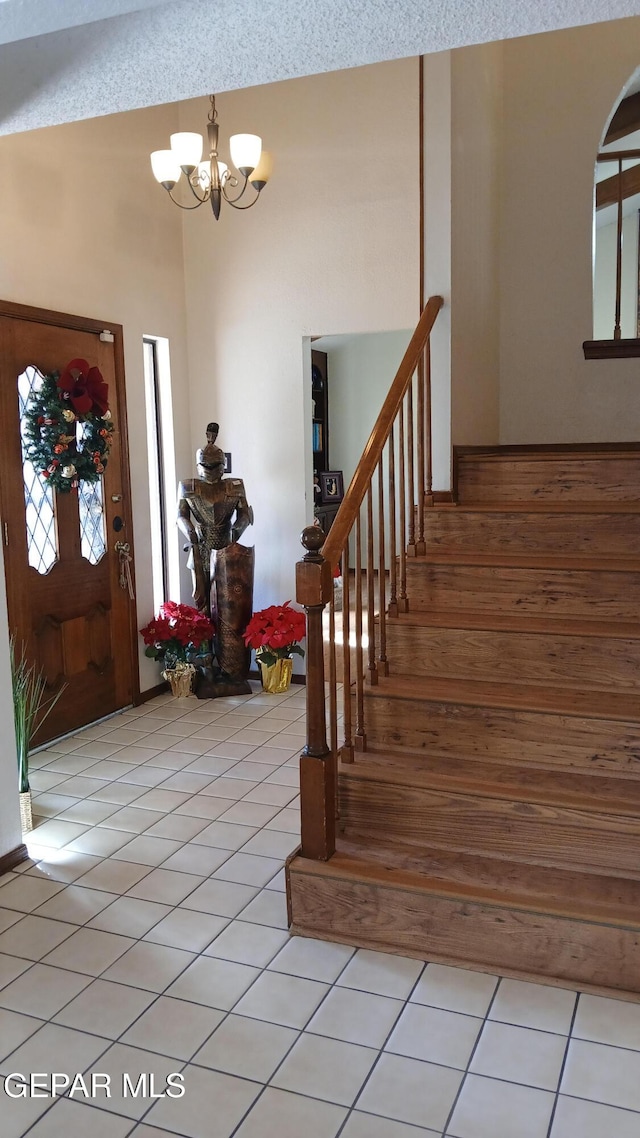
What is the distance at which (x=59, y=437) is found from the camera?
3.93m

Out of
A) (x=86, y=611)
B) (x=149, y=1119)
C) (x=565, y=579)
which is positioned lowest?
(x=149, y=1119)

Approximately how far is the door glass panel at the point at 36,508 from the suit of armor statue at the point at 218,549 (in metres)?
0.84

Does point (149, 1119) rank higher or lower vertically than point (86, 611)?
lower

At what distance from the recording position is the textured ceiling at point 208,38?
1.79 m

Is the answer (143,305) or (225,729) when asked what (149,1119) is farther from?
(143,305)

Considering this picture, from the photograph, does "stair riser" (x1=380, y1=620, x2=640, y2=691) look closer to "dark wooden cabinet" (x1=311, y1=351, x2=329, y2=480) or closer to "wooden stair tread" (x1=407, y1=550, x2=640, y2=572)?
"wooden stair tread" (x1=407, y1=550, x2=640, y2=572)

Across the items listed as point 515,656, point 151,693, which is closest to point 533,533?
point 515,656

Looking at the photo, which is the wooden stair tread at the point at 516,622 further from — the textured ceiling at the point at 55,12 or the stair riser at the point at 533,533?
the textured ceiling at the point at 55,12

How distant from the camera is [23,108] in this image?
235cm

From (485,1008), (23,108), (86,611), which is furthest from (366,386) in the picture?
(485,1008)

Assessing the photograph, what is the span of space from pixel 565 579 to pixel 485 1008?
149 centimetres

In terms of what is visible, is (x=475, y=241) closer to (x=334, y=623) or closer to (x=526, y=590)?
(x=526, y=590)

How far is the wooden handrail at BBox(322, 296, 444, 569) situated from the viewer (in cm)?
262

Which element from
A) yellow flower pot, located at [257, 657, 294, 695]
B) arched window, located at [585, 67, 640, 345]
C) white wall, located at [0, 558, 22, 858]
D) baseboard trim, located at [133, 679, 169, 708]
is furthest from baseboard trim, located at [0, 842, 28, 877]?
arched window, located at [585, 67, 640, 345]
